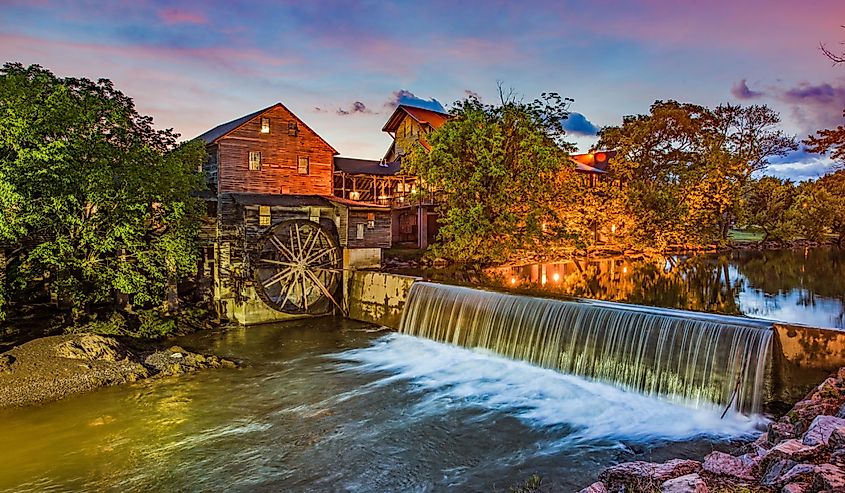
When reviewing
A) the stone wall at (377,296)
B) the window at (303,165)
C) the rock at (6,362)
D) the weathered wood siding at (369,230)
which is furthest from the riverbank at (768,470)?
the window at (303,165)

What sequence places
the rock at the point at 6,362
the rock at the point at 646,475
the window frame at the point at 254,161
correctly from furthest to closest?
the window frame at the point at 254,161 < the rock at the point at 6,362 < the rock at the point at 646,475

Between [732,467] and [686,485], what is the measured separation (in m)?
0.98

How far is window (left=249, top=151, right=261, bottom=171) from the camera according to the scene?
75.0ft

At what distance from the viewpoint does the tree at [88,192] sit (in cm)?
1210

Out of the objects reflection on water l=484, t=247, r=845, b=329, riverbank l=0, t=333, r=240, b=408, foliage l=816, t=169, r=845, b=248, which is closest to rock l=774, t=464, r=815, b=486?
riverbank l=0, t=333, r=240, b=408

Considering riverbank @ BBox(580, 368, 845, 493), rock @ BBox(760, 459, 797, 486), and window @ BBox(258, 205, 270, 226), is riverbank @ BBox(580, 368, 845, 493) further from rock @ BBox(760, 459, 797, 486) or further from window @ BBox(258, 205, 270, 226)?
window @ BBox(258, 205, 270, 226)

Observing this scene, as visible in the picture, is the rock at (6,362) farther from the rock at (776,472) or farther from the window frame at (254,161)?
the rock at (776,472)

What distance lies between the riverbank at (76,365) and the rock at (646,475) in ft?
31.9

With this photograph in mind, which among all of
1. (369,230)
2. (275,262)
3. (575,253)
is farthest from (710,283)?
(275,262)

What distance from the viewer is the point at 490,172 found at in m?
23.2

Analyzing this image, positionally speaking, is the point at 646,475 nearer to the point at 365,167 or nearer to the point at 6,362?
the point at 6,362

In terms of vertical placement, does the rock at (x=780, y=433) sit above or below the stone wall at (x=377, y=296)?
below

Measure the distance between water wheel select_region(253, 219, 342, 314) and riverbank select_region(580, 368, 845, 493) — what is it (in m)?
14.1

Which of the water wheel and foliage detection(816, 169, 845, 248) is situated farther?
foliage detection(816, 169, 845, 248)
